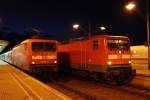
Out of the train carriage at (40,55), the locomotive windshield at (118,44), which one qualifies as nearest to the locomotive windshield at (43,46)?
the train carriage at (40,55)

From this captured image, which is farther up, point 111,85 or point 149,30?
point 149,30

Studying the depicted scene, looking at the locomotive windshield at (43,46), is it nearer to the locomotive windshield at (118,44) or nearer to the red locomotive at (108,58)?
the red locomotive at (108,58)

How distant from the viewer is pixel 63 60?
28.0 meters

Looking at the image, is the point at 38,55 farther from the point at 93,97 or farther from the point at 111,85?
the point at 93,97

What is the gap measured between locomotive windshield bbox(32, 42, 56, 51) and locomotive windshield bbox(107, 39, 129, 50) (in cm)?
527

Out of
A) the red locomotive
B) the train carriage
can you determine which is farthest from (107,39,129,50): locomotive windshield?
the train carriage

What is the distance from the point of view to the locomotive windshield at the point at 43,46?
20.9 meters

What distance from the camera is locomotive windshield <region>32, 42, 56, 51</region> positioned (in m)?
20.9

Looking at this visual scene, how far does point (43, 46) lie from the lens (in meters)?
21.3

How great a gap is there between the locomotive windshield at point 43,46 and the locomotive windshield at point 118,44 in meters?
5.27

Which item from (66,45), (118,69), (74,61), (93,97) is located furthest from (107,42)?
(66,45)

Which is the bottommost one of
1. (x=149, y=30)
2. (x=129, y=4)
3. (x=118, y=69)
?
(x=118, y=69)

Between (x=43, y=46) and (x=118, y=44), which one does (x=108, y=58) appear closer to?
(x=118, y=44)

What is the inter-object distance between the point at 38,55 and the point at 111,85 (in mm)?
6010
